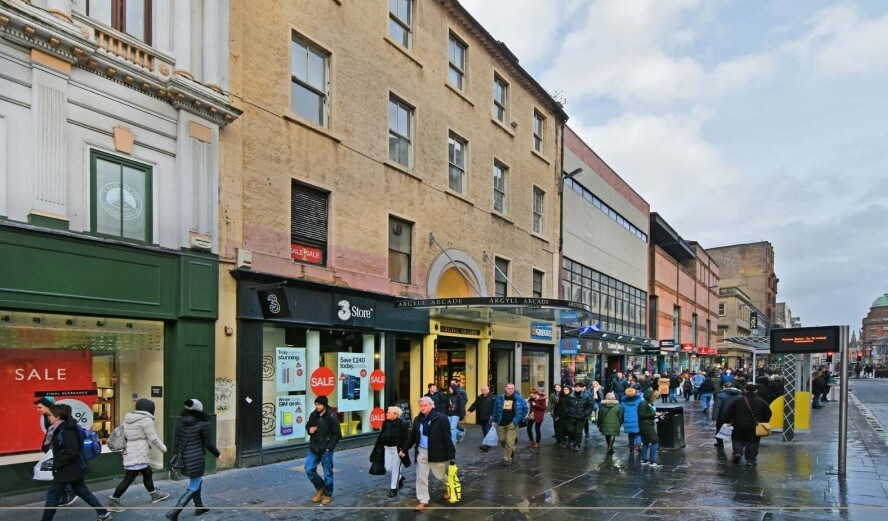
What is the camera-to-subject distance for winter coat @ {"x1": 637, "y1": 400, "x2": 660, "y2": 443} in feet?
42.5

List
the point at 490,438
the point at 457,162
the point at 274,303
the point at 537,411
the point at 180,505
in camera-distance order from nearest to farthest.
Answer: the point at 180,505 < the point at 274,303 < the point at 490,438 < the point at 537,411 < the point at 457,162

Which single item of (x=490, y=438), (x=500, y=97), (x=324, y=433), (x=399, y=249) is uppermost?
(x=500, y=97)

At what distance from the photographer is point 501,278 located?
22656 millimetres

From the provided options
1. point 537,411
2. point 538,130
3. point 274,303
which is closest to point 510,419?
point 537,411

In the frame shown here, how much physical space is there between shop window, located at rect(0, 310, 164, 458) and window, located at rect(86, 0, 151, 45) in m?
4.92

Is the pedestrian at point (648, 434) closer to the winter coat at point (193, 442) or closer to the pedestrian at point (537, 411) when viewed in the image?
the pedestrian at point (537, 411)

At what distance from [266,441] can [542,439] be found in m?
8.03

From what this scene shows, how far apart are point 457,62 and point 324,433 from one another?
14.7m

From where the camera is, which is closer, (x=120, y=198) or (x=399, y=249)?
(x=120, y=198)

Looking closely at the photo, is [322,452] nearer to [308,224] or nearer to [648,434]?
[308,224]

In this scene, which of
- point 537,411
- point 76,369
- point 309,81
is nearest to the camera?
point 76,369

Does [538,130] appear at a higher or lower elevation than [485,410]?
higher

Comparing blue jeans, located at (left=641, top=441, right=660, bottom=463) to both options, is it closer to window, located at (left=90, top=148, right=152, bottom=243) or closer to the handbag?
the handbag

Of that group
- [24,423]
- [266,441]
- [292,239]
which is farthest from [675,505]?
[24,423]
